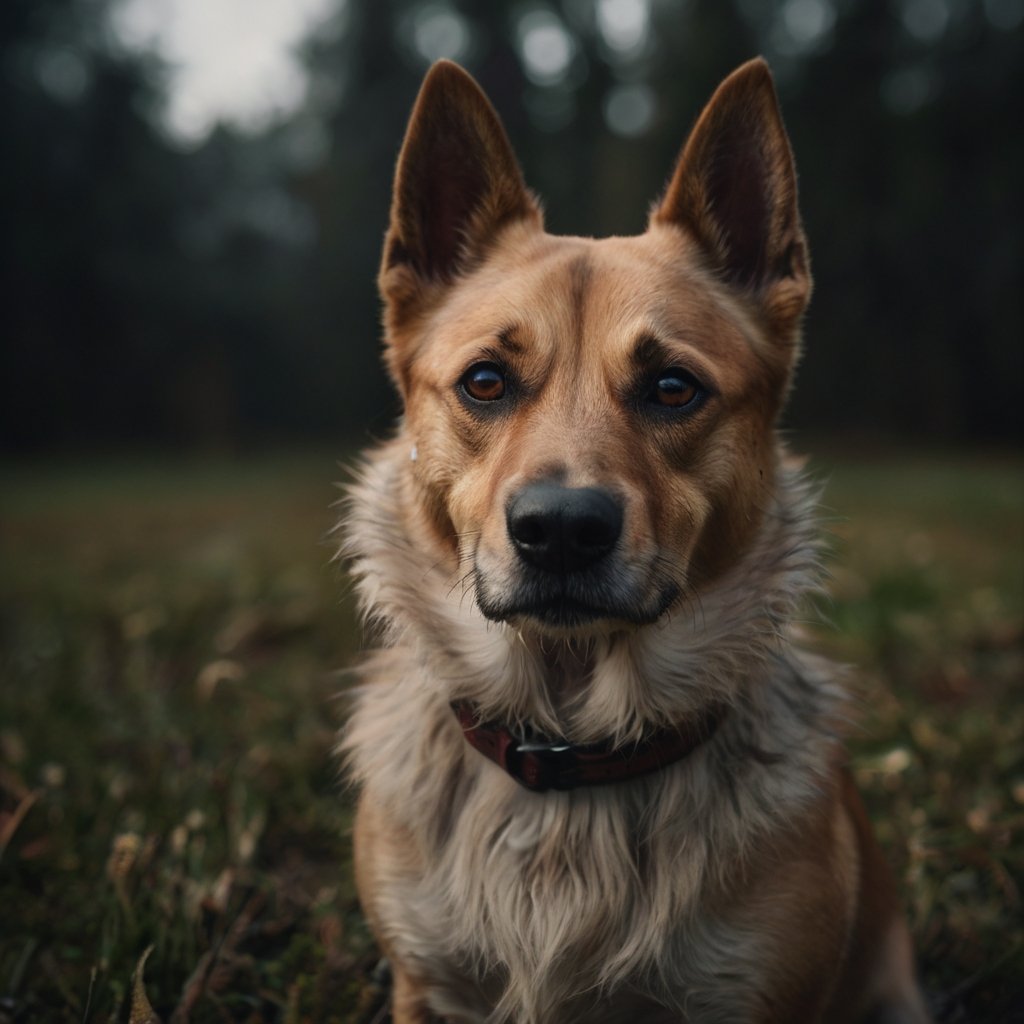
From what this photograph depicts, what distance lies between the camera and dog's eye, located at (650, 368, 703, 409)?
2463mm

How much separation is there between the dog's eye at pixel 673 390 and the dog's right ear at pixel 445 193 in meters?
0.79

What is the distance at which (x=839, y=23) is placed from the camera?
21.8 metres

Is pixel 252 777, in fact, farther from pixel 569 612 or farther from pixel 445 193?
pixel 445 193

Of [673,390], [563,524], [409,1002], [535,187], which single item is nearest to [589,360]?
[673,390]

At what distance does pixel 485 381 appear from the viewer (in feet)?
8.27

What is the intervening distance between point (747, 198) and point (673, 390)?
0.73 meters

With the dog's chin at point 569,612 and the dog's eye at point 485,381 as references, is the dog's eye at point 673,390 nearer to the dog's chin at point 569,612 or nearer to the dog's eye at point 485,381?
the dog's eye at point 485,381

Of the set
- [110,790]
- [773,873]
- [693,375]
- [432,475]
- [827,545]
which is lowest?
[110,790]

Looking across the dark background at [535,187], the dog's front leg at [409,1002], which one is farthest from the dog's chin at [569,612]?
the dark background at [535,187]

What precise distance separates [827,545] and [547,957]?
4.28 feet

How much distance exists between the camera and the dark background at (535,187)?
2084cm

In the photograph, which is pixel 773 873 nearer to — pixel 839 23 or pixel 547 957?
pixel 547 957

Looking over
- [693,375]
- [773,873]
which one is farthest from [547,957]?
[693,375]

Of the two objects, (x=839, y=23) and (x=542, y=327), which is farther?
(x=839, y=23)
